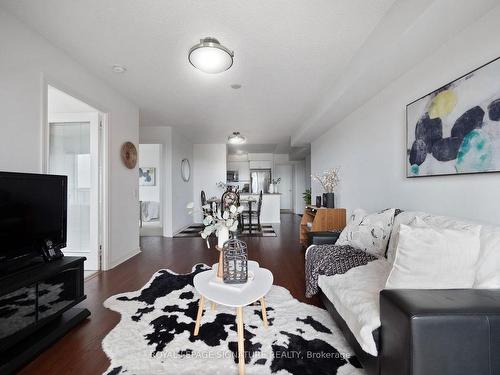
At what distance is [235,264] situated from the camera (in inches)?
65.6

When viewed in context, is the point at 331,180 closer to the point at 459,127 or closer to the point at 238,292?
the point at 459,127

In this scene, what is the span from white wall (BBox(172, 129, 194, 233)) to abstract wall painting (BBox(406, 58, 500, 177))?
15.5 ft

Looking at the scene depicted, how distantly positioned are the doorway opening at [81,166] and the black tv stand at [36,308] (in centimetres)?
130

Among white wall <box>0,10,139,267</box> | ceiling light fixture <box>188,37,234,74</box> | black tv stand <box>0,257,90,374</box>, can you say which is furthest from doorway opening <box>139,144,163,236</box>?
ceiling light fixture <box>188,37,234,74</box>

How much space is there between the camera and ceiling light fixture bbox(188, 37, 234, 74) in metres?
2.04

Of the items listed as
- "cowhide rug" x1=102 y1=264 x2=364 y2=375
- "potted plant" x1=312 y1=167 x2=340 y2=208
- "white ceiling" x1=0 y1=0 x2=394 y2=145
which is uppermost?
"white ceiling" x1=0 y1=0 x2=394 y2=145

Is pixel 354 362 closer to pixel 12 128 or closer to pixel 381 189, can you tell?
pixel 381 189

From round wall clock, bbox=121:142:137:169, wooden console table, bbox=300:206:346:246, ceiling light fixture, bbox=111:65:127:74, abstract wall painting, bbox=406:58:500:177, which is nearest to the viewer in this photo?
abstract wall painting, bbox=406:58:500:177

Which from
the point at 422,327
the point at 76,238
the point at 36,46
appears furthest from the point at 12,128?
the point at 422,327

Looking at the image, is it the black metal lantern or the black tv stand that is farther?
the black metal lantern

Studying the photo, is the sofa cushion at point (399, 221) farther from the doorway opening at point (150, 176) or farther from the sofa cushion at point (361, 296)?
the doorway opening at point (150, 176)

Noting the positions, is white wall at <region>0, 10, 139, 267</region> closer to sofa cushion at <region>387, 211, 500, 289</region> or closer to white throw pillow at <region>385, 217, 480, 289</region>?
white throw pillow at <region>385, 217, 480, 289</region>

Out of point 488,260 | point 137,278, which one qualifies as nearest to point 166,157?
point 137,278

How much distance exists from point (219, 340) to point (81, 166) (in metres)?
3.03
